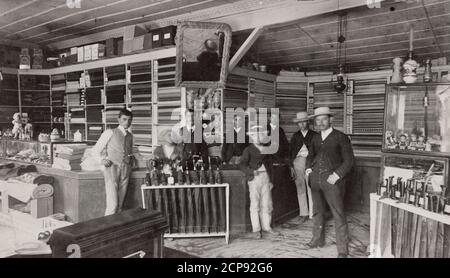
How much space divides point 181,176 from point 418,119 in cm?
240

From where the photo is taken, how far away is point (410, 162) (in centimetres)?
324

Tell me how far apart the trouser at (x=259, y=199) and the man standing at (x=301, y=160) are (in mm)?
968

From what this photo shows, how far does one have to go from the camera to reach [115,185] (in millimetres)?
4027

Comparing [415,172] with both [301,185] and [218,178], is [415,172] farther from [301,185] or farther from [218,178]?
[301,185]

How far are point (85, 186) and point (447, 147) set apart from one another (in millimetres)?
3516

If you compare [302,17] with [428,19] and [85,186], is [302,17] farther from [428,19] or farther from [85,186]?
[85,186]

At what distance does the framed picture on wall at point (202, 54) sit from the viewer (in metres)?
4.50

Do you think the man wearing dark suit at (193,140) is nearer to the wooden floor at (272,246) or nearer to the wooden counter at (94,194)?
the wooden counter at (94,194)

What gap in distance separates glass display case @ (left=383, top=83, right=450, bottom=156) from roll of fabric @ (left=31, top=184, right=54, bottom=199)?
352 cm

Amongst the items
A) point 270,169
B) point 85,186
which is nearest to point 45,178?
point 85,186

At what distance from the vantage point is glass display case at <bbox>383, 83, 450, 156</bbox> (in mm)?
3094

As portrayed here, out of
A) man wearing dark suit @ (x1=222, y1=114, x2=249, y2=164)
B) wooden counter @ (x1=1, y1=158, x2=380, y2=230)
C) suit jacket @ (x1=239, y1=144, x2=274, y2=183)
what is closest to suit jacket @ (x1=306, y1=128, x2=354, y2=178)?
suit jacket @ (x1=239, y1=144, x2=274, y2=183)

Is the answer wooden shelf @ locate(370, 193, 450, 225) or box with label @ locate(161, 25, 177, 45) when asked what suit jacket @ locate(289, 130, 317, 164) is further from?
box with label @ locate(161, 25, 177, 45)

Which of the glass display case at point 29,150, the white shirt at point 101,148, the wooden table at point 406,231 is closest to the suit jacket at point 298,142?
the wooden table at point 406,231
